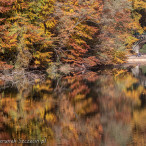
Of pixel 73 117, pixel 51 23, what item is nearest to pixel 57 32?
pixel 51 23

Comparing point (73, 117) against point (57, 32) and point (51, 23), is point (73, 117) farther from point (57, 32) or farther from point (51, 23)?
point (57, 32)

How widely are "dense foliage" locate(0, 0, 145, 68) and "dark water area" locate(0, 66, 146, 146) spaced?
7.71 metres

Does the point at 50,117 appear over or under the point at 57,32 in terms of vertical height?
under

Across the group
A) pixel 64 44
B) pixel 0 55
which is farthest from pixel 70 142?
pixel 64 44

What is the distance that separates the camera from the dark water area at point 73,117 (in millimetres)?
9086

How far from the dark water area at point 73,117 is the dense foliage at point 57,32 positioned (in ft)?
25.3

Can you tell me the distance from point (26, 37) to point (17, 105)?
11.8m

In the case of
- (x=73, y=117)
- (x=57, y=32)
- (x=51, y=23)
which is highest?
(x=51, y=23)

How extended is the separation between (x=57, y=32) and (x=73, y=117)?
19302 millimetres

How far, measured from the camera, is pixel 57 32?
30.2m

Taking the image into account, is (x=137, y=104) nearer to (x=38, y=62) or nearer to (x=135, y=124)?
(x=135, y=124)

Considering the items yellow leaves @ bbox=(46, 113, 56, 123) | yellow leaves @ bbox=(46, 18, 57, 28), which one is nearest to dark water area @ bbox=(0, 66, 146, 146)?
yellow leaves @ bbox=(46, 113, 56, 123)

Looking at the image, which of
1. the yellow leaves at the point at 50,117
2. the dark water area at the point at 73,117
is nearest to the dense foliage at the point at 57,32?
the dark water area at the point at 73,117

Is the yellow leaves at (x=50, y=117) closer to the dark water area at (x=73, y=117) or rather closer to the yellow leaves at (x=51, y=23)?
the dark water area at (x=73, y=117)
